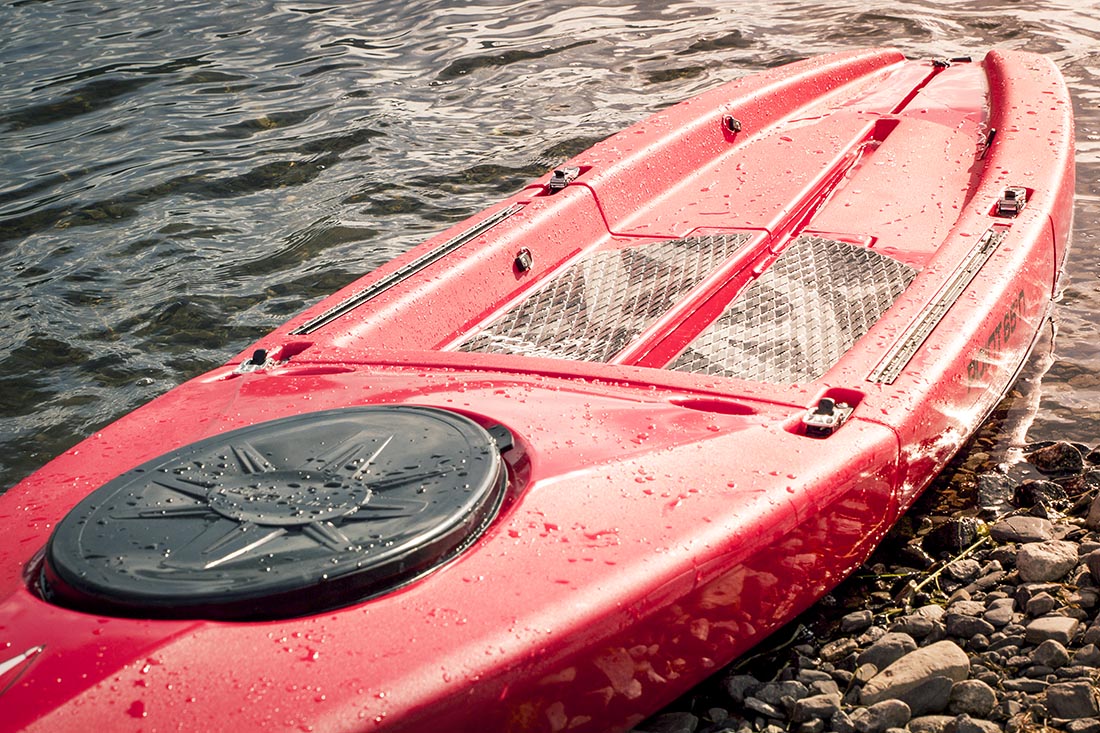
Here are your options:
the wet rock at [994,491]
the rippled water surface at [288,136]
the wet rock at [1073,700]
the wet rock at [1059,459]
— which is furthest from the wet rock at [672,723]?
the rippled water surface at [288,136]

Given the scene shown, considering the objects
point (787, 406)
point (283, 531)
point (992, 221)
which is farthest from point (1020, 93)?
point (283, 531)

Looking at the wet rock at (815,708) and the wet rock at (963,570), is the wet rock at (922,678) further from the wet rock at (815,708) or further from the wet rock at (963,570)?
the wet rock at (963,570)

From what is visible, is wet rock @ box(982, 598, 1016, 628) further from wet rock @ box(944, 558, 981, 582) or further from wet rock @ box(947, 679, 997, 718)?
wet rock @ box(947, 679, 997, 718)

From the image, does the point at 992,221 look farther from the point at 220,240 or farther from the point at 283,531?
the point at 220,240

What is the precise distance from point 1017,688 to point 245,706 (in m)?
1.41

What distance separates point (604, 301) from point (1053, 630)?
1.58 meters

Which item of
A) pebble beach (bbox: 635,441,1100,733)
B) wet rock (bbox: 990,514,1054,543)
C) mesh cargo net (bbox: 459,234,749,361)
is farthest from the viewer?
mesh cargo net (bbox: 459,234,749,361)

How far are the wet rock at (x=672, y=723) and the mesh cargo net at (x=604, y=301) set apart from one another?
3.75 ft

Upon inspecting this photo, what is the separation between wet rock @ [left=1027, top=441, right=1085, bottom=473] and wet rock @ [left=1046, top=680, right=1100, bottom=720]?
1.09m

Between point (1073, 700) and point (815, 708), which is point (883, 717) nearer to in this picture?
point (815, 708)

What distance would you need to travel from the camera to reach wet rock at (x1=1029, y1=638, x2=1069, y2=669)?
86.4 inches

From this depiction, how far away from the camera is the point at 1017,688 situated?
84.8 inches

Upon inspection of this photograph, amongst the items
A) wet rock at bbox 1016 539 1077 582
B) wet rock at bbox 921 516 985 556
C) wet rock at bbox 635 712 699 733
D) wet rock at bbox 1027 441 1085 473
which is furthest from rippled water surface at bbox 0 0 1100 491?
wet rock at bbox 635 712 699 733

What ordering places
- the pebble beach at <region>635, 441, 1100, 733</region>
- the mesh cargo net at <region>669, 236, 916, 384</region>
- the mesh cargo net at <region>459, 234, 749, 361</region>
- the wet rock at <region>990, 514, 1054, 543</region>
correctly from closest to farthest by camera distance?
1. the pebble beach at <region>635, 441, 1100, 733</region>
2. the wet rock at <region>990, 514, 1054, 543</region>
3. the mesh cargo net at <region>669, 236, 916, 384</region>
4. the mesh cargo net at <region>459, 234, 749, 361</region>
